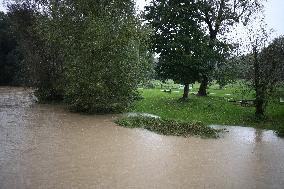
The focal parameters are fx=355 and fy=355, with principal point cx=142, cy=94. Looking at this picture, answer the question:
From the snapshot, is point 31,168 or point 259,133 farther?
point 259,133

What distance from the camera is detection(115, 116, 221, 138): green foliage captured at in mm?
19188

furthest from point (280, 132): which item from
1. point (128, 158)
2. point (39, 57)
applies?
point (39, 57)

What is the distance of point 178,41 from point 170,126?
45.0ft

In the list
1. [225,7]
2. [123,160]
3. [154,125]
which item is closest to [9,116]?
[154,125]

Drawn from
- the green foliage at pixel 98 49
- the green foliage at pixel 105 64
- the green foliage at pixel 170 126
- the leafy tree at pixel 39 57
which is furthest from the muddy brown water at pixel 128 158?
the leafy tree at pixel 39 57

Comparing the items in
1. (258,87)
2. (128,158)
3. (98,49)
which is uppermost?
(98,49)

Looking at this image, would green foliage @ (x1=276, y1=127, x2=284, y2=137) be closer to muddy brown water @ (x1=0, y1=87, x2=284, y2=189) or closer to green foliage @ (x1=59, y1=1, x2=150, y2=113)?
muddy brown water @ (x1=0, y1=87, x2=284, y2=189)

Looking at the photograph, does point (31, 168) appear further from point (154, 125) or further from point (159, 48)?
point (159, 48)

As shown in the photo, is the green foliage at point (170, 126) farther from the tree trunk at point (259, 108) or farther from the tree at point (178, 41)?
the tree at point (178, 41)

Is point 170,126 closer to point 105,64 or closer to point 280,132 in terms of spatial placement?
point 280,132

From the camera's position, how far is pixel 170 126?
20.2 m

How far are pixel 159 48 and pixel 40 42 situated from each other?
11.3 meters

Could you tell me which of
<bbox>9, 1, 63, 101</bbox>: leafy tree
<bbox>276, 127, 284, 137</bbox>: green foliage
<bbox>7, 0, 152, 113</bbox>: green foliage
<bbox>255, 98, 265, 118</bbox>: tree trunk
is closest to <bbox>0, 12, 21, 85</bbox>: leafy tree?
<bbox>9, 1, 63, 101</bbox>: leafy tree

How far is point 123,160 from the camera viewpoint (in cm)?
1314
